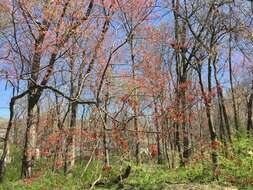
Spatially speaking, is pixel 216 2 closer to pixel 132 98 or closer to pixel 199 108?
pixel 132 98

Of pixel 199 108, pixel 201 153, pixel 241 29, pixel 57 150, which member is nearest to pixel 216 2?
pixel 241 29

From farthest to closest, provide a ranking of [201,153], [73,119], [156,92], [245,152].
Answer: [156,92], [73,119], [201,153], [245,152]

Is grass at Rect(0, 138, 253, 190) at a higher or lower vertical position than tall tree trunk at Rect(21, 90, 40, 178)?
lower

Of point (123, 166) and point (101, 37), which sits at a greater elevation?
point (101, 37)

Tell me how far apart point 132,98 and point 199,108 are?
9.74 m

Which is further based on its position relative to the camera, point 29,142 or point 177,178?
point 29,142

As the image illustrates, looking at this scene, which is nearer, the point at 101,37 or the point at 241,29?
the point at 241,29

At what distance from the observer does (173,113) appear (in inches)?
535

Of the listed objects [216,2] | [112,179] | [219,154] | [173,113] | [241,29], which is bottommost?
[112,179]

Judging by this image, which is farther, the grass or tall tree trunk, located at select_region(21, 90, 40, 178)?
tall tree trunk, located at select_region(21, 90, 40, 178)

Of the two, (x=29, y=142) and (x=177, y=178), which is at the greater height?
(x=29, y=142)

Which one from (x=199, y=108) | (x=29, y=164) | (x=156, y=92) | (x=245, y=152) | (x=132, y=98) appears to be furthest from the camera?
(x=199, y=108)

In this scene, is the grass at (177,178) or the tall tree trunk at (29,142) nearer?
the grass at (177,178)

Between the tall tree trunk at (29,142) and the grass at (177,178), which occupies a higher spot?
the tall tree trunk at (29,142)
